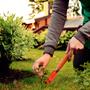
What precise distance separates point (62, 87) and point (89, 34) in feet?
20.8

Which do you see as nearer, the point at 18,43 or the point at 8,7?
the point at 18,43

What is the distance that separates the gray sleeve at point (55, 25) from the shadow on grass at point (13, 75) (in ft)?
23.9

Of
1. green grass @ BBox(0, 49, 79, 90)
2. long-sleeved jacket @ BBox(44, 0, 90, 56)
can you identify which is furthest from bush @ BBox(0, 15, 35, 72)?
long-sleeved jacket @ BBox(44, 0, 90, 56)

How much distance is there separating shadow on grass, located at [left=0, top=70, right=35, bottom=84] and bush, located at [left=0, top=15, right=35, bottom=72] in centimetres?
40

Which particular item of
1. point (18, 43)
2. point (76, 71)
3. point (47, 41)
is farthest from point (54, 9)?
point (18, 43)

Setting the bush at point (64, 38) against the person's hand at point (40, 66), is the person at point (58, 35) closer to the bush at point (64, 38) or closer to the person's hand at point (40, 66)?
the person's hand at point (40, 66)

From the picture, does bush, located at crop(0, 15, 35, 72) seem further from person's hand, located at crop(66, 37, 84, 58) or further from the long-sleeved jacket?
person's hand, located at crop(66, 37, 84, 58)

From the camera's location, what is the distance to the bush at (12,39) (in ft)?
39.3

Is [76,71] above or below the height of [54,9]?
below

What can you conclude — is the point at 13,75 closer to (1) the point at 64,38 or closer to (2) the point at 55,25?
(2) the point at 55,25

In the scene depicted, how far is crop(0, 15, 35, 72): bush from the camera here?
1197 cm

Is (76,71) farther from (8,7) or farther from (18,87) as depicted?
(8,7)

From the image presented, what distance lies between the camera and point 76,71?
3.99m

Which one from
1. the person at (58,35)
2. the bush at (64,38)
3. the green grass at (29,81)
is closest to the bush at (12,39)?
the green grass at (29,81)
